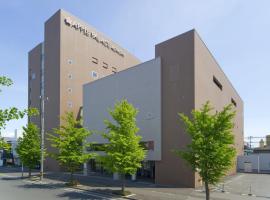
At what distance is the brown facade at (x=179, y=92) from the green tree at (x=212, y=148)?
10683 mm

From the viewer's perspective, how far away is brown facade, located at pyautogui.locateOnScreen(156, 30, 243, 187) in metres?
36.4

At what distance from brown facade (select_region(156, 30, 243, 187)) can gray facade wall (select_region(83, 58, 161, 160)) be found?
3.56 feet

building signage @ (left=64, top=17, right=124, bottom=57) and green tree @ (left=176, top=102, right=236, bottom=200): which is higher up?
building signage @ (left=64, top=17, right=124, bottom=57)

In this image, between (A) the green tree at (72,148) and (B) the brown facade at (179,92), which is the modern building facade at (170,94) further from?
(A) the green tree at (72,148)

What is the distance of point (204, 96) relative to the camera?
3981cm

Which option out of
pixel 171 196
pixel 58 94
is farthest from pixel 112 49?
pixel 171 196

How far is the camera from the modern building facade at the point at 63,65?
62094 mm

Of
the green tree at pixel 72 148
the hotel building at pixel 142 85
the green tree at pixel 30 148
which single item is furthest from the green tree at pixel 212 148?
the green tree at pixel 30 148

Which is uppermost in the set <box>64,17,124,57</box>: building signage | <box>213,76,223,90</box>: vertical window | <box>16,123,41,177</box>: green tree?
<box>64,17,124,57</box>: building signage

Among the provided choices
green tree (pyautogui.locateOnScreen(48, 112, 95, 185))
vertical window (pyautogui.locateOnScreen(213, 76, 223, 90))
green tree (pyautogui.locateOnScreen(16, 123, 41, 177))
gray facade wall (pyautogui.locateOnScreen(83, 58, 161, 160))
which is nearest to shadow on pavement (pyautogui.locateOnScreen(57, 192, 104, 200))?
green tree (pyautogui.locateOnScreen(48, 112, 95, 185))

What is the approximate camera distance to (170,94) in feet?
127

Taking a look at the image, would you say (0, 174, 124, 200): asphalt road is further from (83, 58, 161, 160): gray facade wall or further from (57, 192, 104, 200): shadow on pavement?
(83, 58, 161, 160): gray facade wall

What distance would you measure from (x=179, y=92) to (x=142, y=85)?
6426 mm

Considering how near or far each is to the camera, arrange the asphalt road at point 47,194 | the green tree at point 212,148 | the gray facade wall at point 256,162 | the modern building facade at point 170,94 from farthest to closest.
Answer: the gray facade wall at point 256,162, the modern building facade at point 170,94, the asphalt road at point 47,194, the green tree at point 212,148
